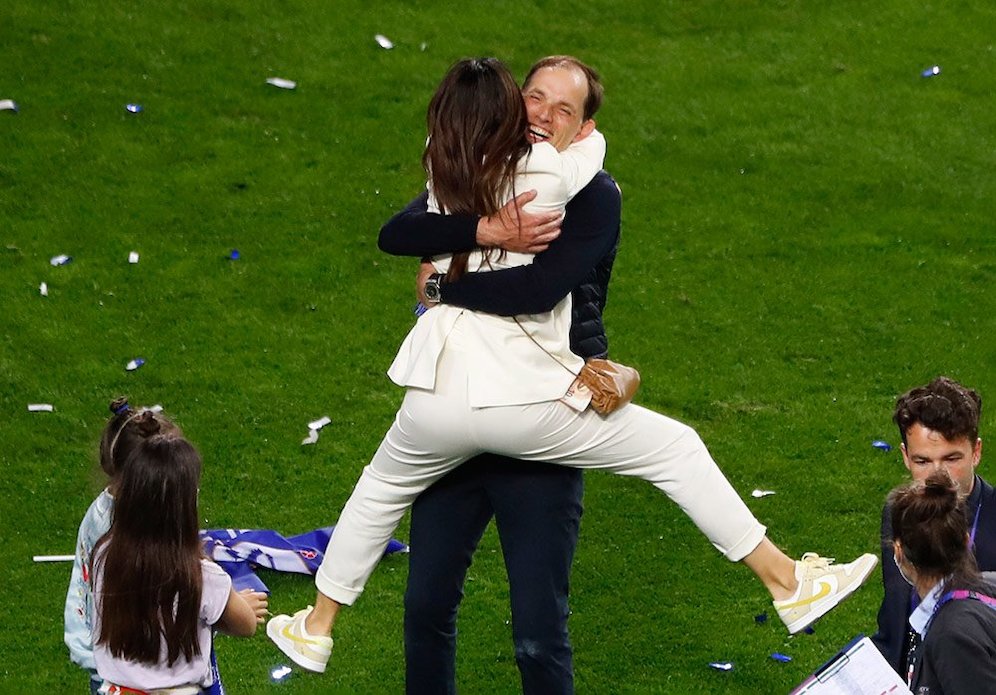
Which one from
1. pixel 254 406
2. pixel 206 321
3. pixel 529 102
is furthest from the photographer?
pixel 206 321

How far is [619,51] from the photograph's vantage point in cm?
1027

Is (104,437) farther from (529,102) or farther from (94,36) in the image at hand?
(94,36)

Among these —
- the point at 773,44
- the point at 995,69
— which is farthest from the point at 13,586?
the point at 995,69

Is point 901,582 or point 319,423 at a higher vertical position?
point 901,582

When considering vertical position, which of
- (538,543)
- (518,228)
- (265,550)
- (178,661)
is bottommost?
(265,550)

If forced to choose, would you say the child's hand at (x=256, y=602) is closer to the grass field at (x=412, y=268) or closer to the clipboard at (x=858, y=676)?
the grass field at (x=412, y=268)

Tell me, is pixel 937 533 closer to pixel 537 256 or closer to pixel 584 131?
pixel 537 256

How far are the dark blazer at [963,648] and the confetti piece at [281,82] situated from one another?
271 inches

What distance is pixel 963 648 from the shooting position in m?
3.62

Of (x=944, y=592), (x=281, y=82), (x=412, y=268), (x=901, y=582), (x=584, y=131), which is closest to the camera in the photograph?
(x=944, y=592)

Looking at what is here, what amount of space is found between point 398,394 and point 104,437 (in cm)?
333

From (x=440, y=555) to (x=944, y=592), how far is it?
4.43 ft

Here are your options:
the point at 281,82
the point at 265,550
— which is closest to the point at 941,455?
the point at 265,550

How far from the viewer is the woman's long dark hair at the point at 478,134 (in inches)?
156
